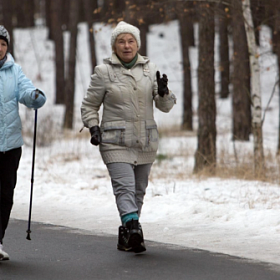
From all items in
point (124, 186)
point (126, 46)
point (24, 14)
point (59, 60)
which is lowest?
point (124, 186)

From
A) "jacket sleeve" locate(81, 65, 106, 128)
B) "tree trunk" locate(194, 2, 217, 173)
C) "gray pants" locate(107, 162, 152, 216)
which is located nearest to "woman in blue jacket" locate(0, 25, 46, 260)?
"jacket sleeve" locate(81, 65, 106, 128)

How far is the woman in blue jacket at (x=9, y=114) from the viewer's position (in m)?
5.52

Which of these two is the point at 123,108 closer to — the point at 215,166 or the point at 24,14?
the point at 215,166

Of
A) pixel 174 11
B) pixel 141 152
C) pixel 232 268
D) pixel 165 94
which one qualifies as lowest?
pixel 232 268

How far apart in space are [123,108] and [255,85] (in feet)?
23.1

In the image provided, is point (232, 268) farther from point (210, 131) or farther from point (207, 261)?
point (210, 131)

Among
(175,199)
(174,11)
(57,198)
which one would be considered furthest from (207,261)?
(174,11)

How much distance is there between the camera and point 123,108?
5.96 m

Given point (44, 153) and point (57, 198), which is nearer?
point (57, 198)

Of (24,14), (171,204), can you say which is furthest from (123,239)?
(24,14)

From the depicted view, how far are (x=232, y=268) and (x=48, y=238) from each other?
7.69ft

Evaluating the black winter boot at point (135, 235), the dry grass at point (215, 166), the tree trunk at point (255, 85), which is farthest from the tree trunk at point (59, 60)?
the black winter boot at point (135, 235)

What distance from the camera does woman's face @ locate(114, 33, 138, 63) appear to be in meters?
5.98

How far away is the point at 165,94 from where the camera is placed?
5.93 m
